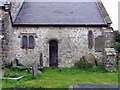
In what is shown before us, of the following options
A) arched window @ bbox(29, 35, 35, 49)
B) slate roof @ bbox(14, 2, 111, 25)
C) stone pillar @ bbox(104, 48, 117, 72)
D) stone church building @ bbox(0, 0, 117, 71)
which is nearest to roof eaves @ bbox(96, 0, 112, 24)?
stone church building @ bbox(0, 0, 117, 71)

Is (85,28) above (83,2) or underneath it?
underneath

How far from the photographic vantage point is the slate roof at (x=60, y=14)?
27.3m

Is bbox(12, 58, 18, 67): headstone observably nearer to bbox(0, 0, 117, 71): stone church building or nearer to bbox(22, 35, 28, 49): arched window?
bbox(0, 0, 117, 71): stone church building

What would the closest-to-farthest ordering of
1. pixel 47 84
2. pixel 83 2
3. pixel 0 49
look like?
1. pixel 47 84
2. pixel 0 49
3. pixel 83 2

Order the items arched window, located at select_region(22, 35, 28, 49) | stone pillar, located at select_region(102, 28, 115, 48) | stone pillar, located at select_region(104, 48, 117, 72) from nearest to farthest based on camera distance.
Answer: stone pillar, located at select_region(104, 48, 117, 72) < stone pillar, located at select_region(102, 28, 115, 48) < arched window, located at select_region(22, 35, 28, 49)

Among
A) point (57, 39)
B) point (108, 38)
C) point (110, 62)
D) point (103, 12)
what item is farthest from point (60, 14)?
point (110, 62)

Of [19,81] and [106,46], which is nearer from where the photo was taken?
[19,81]

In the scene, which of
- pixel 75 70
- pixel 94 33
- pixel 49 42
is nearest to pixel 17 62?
pixel 49 42

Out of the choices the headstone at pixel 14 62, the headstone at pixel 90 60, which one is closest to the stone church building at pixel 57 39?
the headstone at pixel 14 62

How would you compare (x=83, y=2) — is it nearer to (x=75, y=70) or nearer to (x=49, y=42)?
(x=49, y=42)

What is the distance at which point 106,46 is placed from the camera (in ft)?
86.2

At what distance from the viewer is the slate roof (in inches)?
1076

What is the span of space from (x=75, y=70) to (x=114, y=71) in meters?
2.94

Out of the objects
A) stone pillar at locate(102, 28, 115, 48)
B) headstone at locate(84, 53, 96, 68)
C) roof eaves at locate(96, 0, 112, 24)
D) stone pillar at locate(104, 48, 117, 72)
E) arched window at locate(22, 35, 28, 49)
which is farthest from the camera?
arched window at locate(22, 35, 28, 49)
